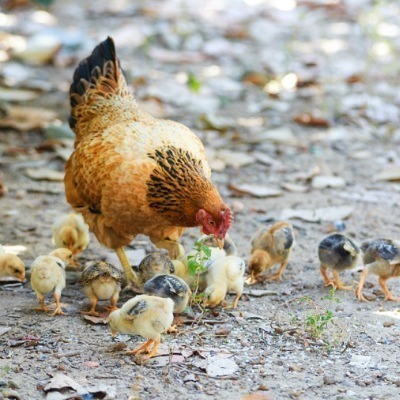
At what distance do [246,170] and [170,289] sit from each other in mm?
3361

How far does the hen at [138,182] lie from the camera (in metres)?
5.04

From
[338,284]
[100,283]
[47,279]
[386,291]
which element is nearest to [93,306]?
[100,283]

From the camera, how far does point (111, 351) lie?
14.3 feet

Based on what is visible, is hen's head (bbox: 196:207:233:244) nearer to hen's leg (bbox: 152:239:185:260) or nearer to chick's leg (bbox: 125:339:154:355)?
hen's leg (bbox: 152:239:185:260)

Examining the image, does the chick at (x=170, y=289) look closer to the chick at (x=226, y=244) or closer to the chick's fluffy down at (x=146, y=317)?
the chick's fluffy down at (x=146, y=317)

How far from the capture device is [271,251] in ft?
18.1

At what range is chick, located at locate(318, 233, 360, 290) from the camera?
208 inches

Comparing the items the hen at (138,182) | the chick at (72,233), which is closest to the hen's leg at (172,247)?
the hen at (138,182)

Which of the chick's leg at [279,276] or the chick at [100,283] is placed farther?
the chick's leg at [279,276]

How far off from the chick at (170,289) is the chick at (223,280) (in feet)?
0.62

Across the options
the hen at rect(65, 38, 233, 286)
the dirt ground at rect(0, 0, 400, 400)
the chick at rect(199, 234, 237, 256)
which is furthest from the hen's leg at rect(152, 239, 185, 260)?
the dirt ground at rect(0, 0, 400, 400)

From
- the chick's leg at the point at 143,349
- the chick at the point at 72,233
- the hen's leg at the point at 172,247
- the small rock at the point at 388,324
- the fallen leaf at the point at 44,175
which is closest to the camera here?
the chick's leg at the point at 143,349

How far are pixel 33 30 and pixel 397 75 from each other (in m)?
5.23

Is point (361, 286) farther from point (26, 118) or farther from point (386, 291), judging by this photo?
point (26, 118)
